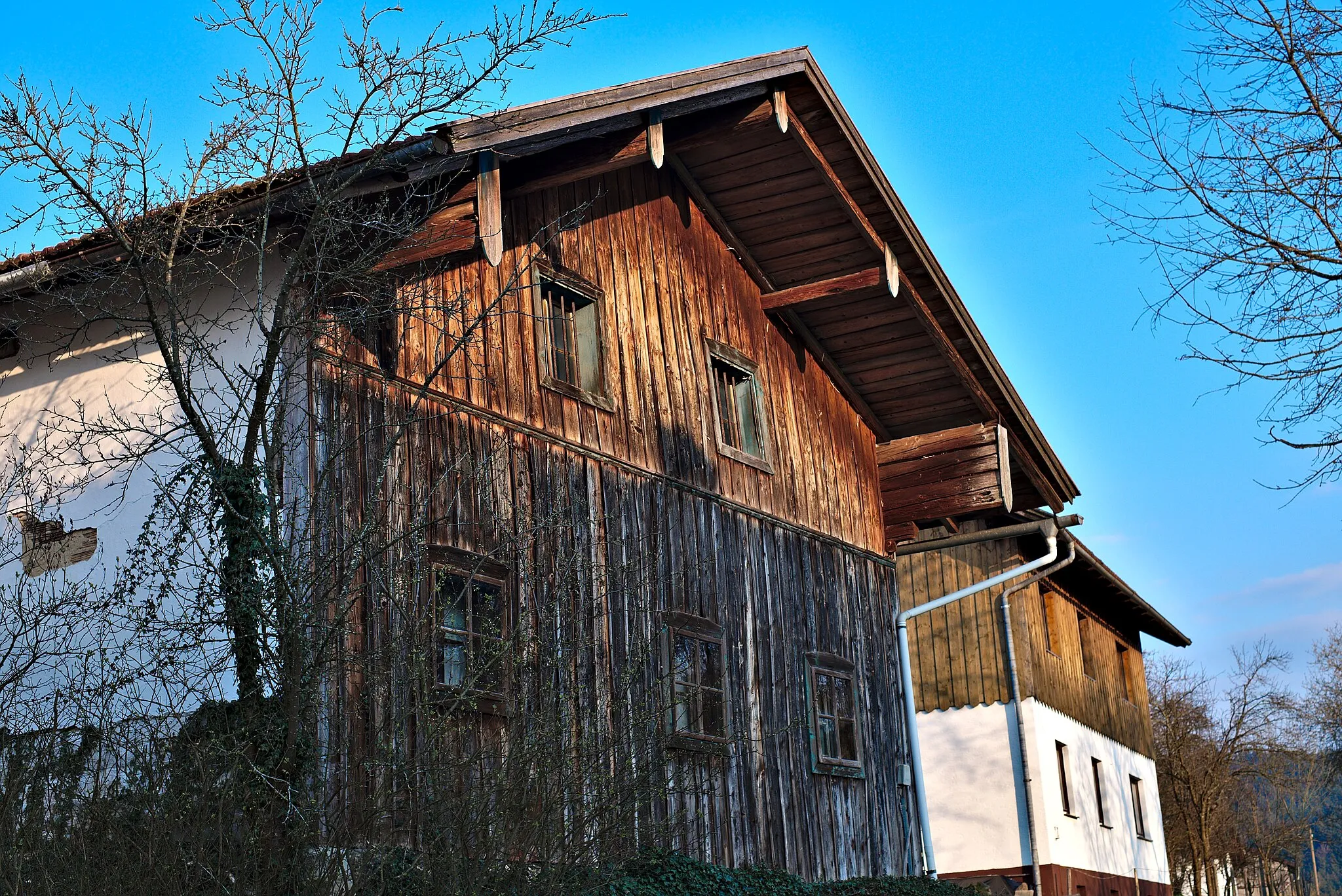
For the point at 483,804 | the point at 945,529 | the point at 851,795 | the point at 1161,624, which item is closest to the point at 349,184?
the point at 483,804

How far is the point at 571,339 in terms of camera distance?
39.8 ft

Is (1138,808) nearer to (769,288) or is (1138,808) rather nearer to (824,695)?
(824,695)

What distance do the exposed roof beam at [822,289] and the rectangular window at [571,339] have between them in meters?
2.95

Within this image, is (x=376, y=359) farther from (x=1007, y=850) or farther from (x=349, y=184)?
(x=1007, y=850)

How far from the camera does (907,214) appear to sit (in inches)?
549

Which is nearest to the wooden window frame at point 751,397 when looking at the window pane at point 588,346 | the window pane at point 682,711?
the window pane at point 588,346

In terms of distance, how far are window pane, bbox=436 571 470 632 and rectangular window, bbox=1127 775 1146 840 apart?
1845 centimetres

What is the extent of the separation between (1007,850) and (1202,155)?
13686 millimetres

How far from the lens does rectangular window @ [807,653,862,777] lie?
45.2ft

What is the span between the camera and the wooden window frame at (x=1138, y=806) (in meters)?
25.2

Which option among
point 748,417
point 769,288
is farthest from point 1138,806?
point 769,288

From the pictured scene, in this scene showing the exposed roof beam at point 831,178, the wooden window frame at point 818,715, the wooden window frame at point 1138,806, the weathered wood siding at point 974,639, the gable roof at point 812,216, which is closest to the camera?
the gable roof at point 812,216

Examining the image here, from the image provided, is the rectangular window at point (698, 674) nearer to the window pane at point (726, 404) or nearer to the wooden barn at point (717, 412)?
the wooden barn at point (717, 412)

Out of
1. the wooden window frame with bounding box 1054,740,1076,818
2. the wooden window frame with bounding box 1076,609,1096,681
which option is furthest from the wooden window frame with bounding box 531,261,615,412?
the wooden window frame with bounding box 1076,609,1096,681
